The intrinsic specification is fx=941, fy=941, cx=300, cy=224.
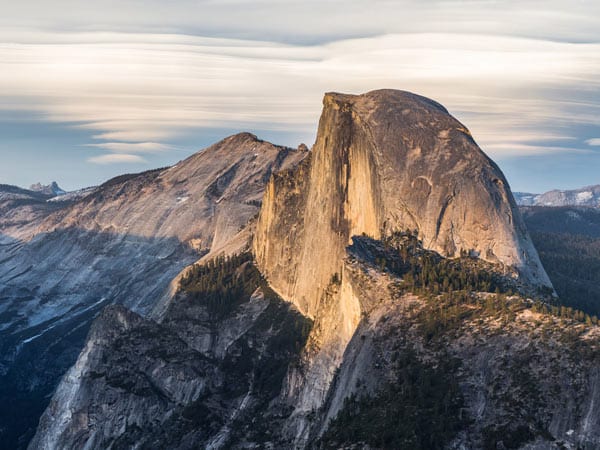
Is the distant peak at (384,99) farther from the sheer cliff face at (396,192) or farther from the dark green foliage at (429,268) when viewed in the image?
the dark green foliage at (429,268)

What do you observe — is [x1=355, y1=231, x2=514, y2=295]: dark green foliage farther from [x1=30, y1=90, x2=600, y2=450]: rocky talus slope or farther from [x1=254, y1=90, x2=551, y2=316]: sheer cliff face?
[x1=254, y1=90, x2=551, y2=316]: sheer cliff face

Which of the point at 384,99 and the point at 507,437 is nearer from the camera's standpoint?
the point at 507,437

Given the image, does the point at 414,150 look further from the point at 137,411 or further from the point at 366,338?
the point at 137,411

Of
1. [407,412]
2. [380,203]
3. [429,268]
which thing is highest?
[380,203]

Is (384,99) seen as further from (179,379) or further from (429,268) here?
(179,379)

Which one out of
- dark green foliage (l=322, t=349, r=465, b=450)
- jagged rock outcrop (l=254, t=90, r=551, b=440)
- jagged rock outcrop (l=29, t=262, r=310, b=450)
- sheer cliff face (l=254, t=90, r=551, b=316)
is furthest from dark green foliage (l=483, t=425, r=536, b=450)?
jagged rock outcrop (l=29, t=262, r=310, b=450)

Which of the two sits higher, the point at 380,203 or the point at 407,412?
the point at 380,203

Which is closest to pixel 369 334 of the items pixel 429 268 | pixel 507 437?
pixel 429 268

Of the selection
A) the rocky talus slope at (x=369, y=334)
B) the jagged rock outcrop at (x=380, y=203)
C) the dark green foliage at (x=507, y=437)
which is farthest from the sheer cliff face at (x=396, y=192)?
the dark green foliage at (x=507, y=437)
